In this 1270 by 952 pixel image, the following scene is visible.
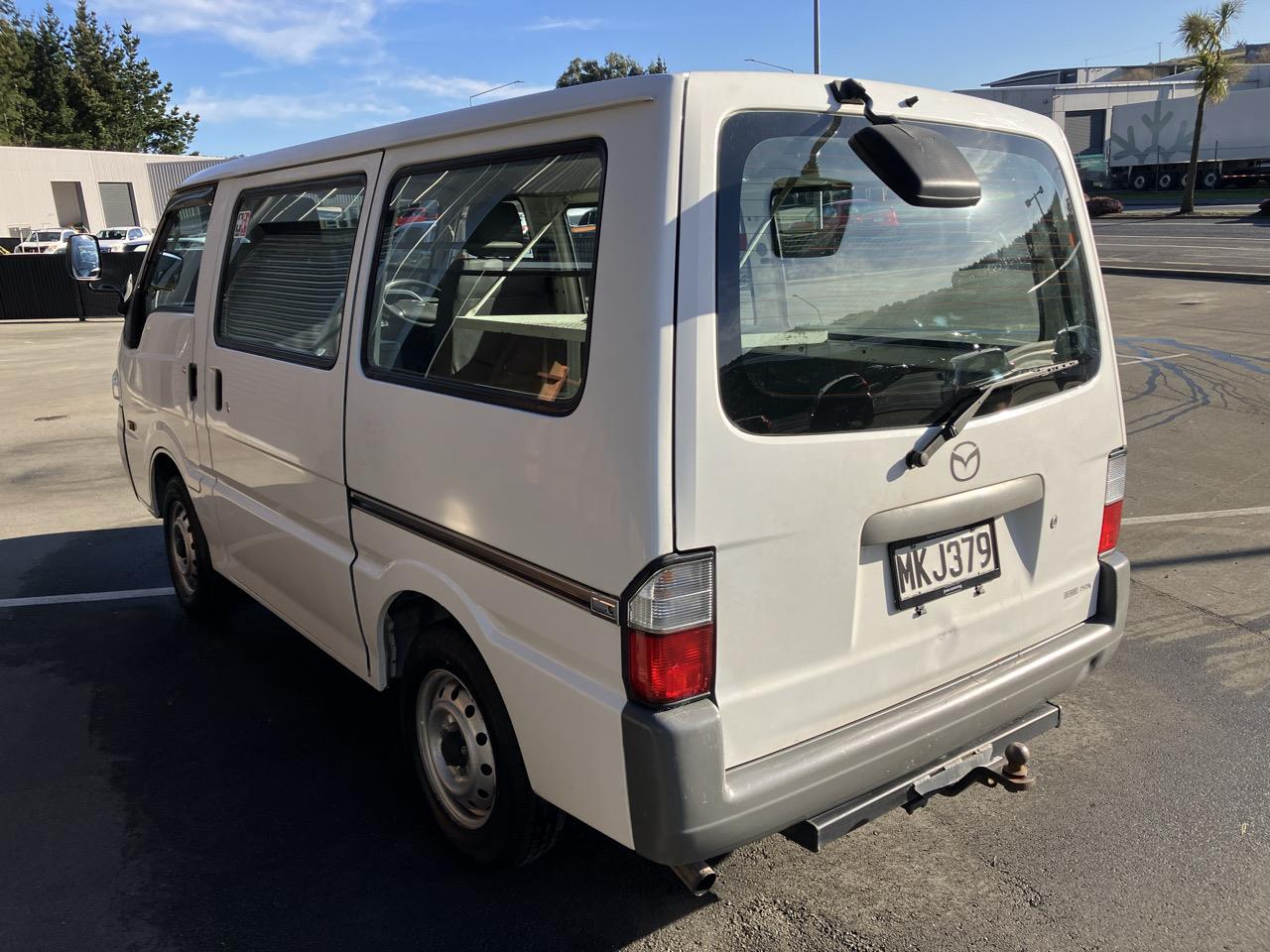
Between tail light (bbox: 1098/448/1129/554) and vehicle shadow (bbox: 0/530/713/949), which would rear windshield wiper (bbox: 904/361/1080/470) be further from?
vehicle shadow (bbox: 0/530/713/949)

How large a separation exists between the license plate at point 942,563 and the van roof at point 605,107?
1.11 meters

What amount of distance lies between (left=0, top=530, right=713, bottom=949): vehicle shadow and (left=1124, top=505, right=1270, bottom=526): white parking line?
4.43 meters

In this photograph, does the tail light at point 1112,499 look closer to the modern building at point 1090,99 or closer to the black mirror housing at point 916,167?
the black mirror housing at point 916,167

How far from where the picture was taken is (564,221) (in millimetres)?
2479

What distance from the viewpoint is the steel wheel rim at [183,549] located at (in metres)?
5.00

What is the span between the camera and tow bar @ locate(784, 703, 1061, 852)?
8.05 ft

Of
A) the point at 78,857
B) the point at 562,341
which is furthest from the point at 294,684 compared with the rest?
the point at 562,341

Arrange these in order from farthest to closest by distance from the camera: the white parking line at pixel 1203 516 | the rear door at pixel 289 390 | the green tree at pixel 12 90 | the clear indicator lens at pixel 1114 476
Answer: the green tree at pixel 12 90
the white parking line at pixel 1203 516
the rear door at pixel 289 390
the clear indicator lens at pixel 1114 476

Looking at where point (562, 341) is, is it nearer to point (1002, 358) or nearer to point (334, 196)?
point (1002, 358)

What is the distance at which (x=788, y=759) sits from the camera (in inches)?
93.6

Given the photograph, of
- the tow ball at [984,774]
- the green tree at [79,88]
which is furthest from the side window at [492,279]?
the green tree at [79,88]

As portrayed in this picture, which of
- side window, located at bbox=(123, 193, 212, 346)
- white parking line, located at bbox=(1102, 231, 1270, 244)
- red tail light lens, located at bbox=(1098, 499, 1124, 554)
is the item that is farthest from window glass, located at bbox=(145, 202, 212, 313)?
white parking line, located at bbox=(1102, 231, 1270, 244)

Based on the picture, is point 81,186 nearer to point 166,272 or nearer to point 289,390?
point 166,272

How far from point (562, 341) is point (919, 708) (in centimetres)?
133
